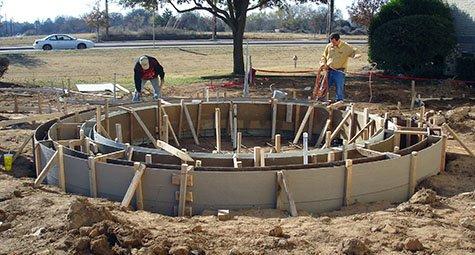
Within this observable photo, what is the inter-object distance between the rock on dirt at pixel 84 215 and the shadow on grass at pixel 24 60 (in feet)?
69.7

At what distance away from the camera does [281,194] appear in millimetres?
6773

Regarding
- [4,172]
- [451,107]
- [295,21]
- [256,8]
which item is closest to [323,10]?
[295,21]

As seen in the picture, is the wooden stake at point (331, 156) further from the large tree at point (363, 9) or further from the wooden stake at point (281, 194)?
the large tree at point (363, 9)

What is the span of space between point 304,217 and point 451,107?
30.7 feet

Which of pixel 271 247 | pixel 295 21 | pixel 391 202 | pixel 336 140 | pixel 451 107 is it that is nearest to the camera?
pixel 271 247

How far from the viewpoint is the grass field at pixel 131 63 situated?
20.8 m

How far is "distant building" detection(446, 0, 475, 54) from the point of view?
19.1 metres

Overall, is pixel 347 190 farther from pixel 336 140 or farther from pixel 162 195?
pixel 336 140

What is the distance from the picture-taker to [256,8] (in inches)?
815

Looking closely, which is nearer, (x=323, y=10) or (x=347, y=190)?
(x=347, y=190)

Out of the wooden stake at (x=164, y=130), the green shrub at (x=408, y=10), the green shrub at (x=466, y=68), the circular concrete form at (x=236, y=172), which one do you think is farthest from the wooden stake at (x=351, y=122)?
the green shrub at (x=408, y=10)

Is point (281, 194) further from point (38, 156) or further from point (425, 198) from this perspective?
point (38, 156)

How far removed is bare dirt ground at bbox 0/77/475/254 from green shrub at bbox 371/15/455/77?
1140 centimetres

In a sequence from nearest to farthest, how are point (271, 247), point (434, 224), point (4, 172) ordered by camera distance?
point (271, 247) → point (434, 224) → point (4, 172)
